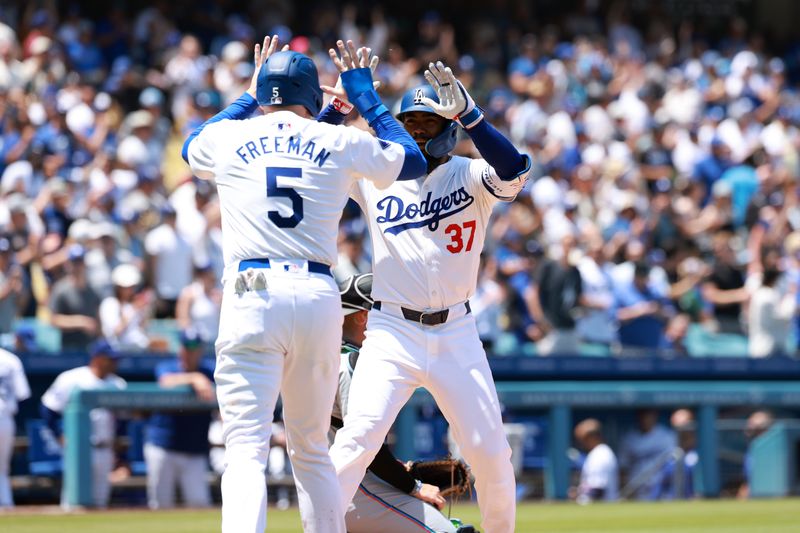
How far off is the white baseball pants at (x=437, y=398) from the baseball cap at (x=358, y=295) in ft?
1.58

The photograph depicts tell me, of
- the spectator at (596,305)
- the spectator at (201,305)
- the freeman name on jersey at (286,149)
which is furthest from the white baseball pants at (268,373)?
the spectator at (596,305)

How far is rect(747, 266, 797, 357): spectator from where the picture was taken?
1543cm

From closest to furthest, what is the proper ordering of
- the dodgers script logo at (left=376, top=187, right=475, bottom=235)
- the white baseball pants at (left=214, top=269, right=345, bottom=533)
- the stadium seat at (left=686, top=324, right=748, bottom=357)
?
the white baseball pants at (left=214, top=269, right=345, bottom=533), the dodgers script logo at (left=376, top=187, right=475, bottom=235), the stadium seat at (left=686, top=324, right=748, bottom=357)

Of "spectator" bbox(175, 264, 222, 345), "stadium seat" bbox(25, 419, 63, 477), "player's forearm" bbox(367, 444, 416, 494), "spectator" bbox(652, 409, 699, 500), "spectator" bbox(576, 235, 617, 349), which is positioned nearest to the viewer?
"player's forearm" bbox(367, 444, 416, 494)

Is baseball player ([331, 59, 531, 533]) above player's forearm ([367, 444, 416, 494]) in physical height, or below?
above

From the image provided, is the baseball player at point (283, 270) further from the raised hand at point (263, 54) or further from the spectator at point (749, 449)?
the spectator at point (749, 449)

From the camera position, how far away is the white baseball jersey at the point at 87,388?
11.2m

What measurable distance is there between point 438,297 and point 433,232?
1.02 ft

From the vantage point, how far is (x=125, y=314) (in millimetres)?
12547

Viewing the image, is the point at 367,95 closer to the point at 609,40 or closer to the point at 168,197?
the point at 168,197

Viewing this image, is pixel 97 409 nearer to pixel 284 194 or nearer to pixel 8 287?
pixel 8 287

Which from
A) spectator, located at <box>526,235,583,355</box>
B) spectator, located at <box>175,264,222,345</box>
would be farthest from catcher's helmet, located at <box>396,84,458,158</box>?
spectator, located at <box>526,235,583,355</box>

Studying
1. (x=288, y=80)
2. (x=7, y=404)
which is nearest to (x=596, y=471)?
(x=7, y=404)

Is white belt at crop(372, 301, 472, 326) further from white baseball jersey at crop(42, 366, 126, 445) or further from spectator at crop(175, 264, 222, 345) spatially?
spectator at crop(175, 264, 222, 345)
